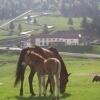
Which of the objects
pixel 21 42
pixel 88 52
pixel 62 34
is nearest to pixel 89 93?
pixel 88 52

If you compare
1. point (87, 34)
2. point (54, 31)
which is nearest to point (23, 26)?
point (54, 31)

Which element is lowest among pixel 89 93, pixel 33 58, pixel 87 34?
pixel 87 34

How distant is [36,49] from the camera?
2198cm

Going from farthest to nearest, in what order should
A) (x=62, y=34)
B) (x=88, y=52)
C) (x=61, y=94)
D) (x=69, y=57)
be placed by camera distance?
(x=62, y=34) → (x=88, y=52) → (x=69, y=57) → (x=61, y=94)

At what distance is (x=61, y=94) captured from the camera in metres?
21.6

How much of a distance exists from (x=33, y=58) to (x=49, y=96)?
2193 millimetres

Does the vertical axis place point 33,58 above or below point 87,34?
above

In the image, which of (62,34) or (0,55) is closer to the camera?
(0,55)

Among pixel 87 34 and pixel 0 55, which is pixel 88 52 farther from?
pixel 87 34

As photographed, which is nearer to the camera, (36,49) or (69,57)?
(36,49)

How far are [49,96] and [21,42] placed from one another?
412ft

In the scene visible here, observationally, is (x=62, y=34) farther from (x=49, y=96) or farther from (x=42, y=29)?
(x=49, y=96)

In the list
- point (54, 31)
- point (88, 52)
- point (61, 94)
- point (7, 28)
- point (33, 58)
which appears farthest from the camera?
point (7, 28)

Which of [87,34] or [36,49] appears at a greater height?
[36,49]
